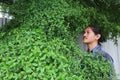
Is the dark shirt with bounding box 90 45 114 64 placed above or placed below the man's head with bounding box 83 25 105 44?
below

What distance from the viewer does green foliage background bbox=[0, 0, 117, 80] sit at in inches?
72.0

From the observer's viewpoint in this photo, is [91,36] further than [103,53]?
Yes

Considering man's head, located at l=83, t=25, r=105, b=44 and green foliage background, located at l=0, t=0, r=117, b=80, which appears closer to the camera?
green foliage background, located at l=0, t=0, r=117, b=80

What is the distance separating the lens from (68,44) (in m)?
2.20

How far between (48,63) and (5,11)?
2.76 m

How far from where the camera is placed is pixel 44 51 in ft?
6.26

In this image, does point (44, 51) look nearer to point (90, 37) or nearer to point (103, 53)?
point (103, 53)

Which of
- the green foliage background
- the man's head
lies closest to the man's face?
the man's head

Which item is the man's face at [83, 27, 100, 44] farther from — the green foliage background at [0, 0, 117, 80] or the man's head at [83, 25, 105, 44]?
the green foliage background at [0, 0, 117, 80]

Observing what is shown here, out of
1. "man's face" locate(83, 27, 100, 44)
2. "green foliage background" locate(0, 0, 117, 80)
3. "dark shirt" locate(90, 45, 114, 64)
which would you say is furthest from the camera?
"man's face" locate(83, 27, 100, 44)

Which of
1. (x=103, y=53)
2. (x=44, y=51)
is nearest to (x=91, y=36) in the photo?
(x=103, y=53)

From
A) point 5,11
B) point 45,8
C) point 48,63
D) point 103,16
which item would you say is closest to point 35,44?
point 48,63

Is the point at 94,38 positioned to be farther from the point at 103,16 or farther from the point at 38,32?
the point at 103,16

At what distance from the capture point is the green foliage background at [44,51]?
1828 mm
